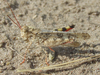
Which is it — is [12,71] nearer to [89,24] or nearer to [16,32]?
[16,32]

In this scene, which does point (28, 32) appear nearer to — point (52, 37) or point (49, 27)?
point (52, 37)

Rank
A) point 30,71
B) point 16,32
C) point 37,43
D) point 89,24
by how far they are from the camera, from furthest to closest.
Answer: point 89,24
point 16,32
point 37,43
point 30,71

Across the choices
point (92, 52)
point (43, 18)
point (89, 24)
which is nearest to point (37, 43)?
point (43, 18)

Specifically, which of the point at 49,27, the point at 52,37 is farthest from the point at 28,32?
the point at 49,27

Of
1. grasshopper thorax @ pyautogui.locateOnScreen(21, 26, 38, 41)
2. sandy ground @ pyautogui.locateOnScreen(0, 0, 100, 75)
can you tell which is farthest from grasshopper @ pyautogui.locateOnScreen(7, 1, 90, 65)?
sandy ground @ pyautogui.locateOnScreen(0, 0, 100, 75)

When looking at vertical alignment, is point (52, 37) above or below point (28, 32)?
below

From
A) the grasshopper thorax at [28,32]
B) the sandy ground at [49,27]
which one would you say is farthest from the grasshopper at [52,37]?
the sandy ground at [49,27]

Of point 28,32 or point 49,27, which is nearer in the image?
point 28,32

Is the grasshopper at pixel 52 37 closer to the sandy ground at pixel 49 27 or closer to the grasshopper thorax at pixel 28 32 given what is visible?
the grasshopper thorax at pixel 28 32
